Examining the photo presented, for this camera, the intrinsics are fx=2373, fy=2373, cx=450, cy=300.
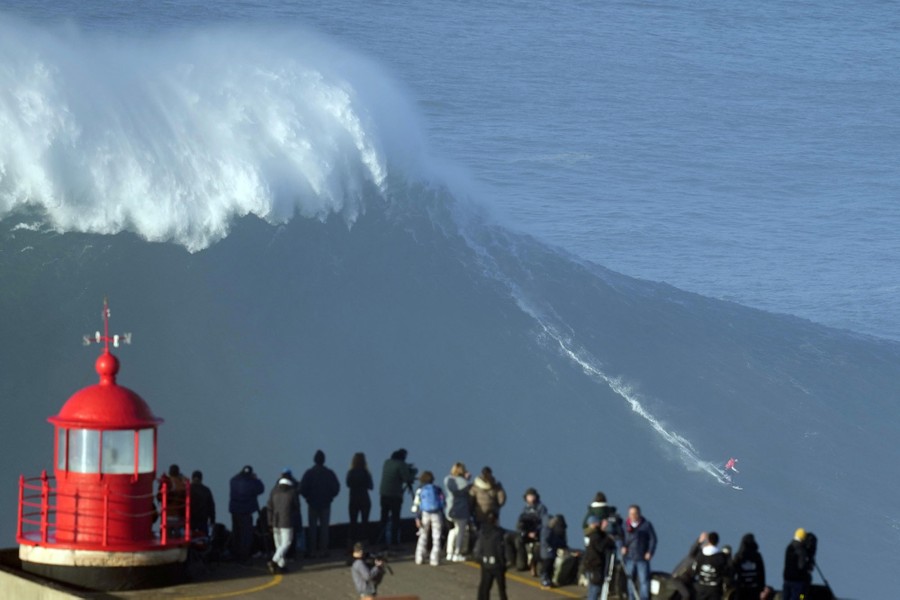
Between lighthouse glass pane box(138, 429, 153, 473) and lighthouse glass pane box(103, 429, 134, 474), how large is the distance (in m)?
0.07

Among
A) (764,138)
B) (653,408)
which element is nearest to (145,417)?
(653,408)

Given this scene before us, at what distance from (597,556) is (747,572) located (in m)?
1.21

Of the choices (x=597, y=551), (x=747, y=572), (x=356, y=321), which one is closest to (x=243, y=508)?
(x=597, y=551)

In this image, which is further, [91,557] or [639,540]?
[91,557]

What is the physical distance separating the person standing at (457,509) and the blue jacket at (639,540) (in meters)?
2.19

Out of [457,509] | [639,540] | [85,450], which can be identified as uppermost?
[85,450]

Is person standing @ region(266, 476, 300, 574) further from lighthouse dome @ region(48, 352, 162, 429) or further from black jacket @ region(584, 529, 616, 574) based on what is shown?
black jacket @ region(584, 529, 616, 574)

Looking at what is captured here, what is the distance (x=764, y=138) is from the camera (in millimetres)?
78188

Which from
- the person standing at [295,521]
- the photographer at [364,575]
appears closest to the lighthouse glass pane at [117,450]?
the person standing at [295,521]

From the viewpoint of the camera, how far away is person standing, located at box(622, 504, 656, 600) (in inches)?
760

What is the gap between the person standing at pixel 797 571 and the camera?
62.8 ft

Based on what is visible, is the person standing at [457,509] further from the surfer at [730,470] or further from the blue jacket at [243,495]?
the surfer at [730,470]

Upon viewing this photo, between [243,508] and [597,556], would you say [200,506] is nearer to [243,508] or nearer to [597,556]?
[243,508]

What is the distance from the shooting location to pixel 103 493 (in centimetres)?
1956
